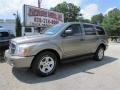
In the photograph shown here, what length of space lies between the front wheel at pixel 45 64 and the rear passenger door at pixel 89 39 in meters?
1.75

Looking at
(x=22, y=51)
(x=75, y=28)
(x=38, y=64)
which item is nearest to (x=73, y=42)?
(x=75, y=28)

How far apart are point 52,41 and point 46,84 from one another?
4.91 feet

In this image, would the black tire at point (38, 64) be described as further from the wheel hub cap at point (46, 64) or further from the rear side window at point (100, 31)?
the rear side window at point (100, 31)

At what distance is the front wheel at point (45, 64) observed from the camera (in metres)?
5.25

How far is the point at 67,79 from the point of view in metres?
5.22

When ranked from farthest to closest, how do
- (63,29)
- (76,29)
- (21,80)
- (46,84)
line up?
(76,29)
(63,29)
(21,80)
(46,84)

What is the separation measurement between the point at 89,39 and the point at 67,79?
2434mm

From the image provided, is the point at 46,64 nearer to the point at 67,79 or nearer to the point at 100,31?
the point at 67,79

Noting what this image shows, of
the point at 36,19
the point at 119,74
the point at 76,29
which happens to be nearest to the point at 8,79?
the point at 76,29

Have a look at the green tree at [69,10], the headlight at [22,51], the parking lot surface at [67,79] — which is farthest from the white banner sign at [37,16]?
the green tree at [69,10]

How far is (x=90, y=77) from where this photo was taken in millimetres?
5383

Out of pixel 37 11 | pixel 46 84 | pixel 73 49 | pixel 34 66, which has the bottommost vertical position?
pixel 46 84

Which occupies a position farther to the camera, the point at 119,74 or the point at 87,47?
the point at 87,47

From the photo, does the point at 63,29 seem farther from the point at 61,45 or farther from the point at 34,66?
the point at 34,66
